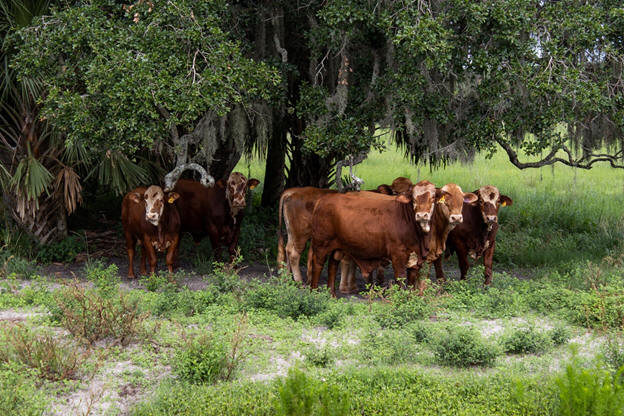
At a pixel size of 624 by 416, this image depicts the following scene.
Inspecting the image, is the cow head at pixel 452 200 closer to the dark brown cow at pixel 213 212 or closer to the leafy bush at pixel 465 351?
the leafy bush at pixel 465 351

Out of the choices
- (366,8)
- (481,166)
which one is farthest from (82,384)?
(481,166)

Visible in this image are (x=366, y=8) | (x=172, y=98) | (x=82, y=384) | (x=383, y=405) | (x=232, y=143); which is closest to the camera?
(x=383, y=405)

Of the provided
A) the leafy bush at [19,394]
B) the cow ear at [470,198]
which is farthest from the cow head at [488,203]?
the leafy bush at [19,394]

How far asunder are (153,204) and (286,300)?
2890mm

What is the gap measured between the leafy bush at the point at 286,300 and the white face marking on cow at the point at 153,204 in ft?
7.14

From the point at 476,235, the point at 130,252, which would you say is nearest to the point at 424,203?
the point at 476,235

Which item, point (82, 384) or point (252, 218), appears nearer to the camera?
point (82, 384)

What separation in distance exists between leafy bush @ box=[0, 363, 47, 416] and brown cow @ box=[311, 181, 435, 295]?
438cm

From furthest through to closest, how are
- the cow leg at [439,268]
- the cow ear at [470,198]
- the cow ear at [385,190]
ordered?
the cow ear at [385,190] < the cow leg at [439,268] < the cow ear at [470,198]

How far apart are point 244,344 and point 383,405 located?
1768mm

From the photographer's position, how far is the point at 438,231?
31.9ft

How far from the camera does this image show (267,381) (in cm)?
644

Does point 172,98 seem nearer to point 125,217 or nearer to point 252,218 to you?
point 125,217

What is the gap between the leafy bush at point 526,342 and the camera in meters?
7.14
